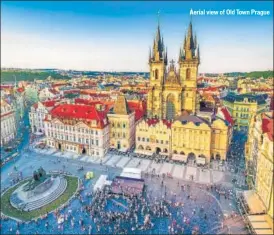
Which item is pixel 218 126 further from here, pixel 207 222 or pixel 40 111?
pixel 40 111

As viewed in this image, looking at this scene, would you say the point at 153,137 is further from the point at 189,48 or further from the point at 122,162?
the point at 189,48

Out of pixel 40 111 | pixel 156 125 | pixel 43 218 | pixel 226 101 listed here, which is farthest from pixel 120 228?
pixel 226 101

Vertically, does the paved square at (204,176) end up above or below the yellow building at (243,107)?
below

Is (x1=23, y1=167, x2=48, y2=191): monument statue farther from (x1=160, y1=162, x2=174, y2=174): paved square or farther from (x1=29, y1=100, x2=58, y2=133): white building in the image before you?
(x1=29, y1=100, x2=58, y2=133): white building

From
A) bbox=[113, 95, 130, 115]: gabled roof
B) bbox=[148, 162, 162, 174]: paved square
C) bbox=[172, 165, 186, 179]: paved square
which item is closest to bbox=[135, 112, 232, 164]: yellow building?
bbox=[172, 165, 186, 179]: paved square

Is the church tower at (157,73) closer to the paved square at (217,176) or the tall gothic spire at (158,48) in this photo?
the tall gothic spire at (158,48)

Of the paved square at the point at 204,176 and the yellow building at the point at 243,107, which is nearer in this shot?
the paved square at the point at 204,176

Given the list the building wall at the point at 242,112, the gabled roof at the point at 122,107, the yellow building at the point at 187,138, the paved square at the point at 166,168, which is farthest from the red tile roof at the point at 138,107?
the building wall at the point at 242,112
